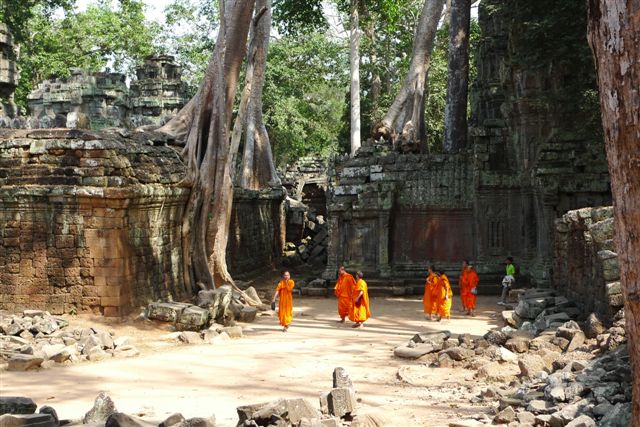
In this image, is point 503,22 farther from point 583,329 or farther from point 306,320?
point 583,329

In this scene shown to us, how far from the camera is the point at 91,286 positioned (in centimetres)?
1177

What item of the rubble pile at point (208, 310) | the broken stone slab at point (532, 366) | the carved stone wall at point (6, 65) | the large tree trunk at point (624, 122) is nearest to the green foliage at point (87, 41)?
the carved stone wall at point (6, 65)

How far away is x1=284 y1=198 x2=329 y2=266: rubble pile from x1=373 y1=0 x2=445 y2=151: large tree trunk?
4907mm

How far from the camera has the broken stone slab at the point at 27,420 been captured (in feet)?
17.6

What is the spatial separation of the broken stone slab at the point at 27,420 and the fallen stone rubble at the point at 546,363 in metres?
3.18

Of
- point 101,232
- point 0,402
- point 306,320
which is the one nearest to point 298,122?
point 306,320

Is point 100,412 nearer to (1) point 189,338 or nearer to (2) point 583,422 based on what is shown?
(2) point 583,422

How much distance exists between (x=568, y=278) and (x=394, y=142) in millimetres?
9209

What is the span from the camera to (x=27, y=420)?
18.0ft

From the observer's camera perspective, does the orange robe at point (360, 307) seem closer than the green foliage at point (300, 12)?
Yes

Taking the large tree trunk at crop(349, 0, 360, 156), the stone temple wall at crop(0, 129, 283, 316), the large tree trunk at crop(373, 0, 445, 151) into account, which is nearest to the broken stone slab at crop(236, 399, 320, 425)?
the stone temple wall at crop(0, 129, 283, 316)

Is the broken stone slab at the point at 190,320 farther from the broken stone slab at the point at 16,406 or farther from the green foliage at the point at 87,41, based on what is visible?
the green foliage at the point at 87,41

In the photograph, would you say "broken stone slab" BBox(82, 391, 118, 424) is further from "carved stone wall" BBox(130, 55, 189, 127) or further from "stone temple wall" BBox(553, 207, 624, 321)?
"carved stone wall" BBox(130, 55, 189, 127)

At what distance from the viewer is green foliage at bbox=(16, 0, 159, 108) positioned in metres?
33.2
